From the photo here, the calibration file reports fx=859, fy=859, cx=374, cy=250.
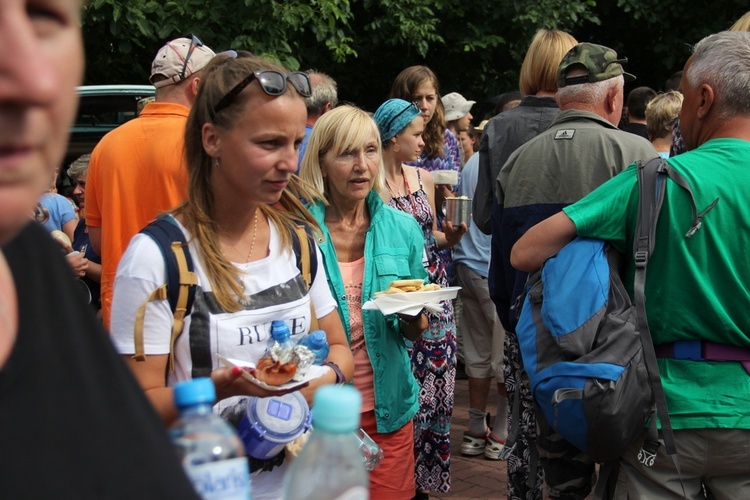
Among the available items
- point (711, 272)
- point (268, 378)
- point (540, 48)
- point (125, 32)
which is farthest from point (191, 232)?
point (125, 32)

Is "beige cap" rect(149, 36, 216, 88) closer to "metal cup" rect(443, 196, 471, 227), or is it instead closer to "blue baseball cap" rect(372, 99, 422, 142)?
"blue baseball cap" rect(372, 99, 422, 142)

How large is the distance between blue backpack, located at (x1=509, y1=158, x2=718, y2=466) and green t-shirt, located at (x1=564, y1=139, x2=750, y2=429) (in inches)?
1.9

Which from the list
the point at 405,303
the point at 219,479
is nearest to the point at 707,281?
the point at 405,303

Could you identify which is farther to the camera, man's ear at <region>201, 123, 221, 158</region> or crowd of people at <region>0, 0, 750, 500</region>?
man's ear at <region>201, 123, 221, 158</region>

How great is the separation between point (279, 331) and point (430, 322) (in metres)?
2.93

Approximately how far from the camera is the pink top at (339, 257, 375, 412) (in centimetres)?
375

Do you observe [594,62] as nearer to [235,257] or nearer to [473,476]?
[235,257]

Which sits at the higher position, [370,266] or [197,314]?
[197,314]

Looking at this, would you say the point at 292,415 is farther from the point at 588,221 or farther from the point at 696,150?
the point at 696,150

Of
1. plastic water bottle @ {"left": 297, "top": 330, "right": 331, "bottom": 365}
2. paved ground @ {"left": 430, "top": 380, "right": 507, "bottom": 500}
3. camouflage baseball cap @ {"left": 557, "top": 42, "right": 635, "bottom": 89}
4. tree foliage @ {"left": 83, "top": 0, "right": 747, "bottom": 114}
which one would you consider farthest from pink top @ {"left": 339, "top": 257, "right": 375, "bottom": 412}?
tree foliage @ {"left": 83, "top": 0, "right": 747, "bottom": 114}

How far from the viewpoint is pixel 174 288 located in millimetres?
2234

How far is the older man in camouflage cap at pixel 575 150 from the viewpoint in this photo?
4027mm

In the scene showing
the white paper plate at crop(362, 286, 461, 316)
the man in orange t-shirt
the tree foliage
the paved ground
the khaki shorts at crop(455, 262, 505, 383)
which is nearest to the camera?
the white paper plate at crop(362, 286, 461, 316)

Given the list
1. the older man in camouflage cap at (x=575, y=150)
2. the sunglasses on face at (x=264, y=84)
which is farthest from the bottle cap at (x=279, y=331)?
the older man in camouflage cap at (x=575, y=150)
